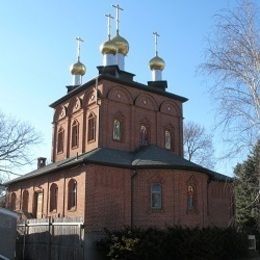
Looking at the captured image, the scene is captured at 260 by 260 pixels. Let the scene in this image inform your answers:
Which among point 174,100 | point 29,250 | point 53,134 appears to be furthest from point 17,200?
point 174,100

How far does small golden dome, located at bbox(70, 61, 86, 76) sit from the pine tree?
14.4 metres

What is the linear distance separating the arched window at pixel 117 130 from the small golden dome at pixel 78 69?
782 cm

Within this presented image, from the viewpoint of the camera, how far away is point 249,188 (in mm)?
13719

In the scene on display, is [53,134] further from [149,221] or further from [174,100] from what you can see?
[149,221]

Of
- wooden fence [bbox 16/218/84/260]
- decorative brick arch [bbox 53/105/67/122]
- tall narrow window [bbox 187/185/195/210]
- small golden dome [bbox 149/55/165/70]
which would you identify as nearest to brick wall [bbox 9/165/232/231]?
tall narrow window [bbox 187/185/195/210]

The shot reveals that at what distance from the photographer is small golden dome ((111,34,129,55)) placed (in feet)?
100

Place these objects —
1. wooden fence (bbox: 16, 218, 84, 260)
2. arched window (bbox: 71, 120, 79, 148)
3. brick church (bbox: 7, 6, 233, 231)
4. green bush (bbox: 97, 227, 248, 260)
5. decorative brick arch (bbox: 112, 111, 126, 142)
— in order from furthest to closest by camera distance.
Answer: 1. arched window (bbox: 71, 120, 79, 148)
2. decorative brick arch (bbox: 112, 111, 126, 142)
3. brick church (bbox: 7, 6, 233, 231)
4. wooden fence (bbox: 16, 218, 84, 260)
5. green bush (bbox: 97, 227, 248, 260)

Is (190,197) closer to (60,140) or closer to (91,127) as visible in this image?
(91,127)

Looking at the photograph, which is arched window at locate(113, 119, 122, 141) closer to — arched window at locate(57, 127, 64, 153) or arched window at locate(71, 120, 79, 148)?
arched window at locate(71, 120, 79, 148)

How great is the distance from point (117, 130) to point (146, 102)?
3223mm

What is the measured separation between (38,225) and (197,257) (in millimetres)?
8728

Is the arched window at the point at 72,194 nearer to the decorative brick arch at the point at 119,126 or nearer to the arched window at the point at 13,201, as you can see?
the decorative brick arch at the point at 119,126

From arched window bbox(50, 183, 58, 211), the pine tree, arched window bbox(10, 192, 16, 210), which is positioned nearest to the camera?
the pine tree

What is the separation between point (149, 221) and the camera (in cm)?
2412
